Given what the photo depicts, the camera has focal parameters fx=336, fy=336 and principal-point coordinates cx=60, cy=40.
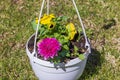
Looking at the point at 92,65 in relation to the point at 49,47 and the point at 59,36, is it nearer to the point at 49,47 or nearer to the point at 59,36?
the point at 59,36

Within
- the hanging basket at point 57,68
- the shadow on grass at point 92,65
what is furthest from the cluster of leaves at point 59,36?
the shadow on grass at point 92,65

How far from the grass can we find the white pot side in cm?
44

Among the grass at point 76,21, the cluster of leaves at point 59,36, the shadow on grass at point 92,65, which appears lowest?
the shadow on grass at point 92,65

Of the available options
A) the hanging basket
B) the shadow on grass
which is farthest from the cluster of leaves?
the shadow on grass

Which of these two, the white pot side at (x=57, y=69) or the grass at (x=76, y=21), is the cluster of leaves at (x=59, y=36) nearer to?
the white pot side at (x=57, y=69)

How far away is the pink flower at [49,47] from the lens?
2264 millimetres

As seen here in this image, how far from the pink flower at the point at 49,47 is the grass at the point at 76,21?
722 mm

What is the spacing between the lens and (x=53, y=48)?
2264 mm

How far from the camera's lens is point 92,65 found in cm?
306

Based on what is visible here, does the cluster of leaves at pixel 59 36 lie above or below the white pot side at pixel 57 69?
above

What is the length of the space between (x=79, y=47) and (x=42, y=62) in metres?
0.34

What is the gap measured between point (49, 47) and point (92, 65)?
90 centimetres

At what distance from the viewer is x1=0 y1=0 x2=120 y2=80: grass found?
303 centimetres

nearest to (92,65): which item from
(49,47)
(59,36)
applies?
(59,36)
